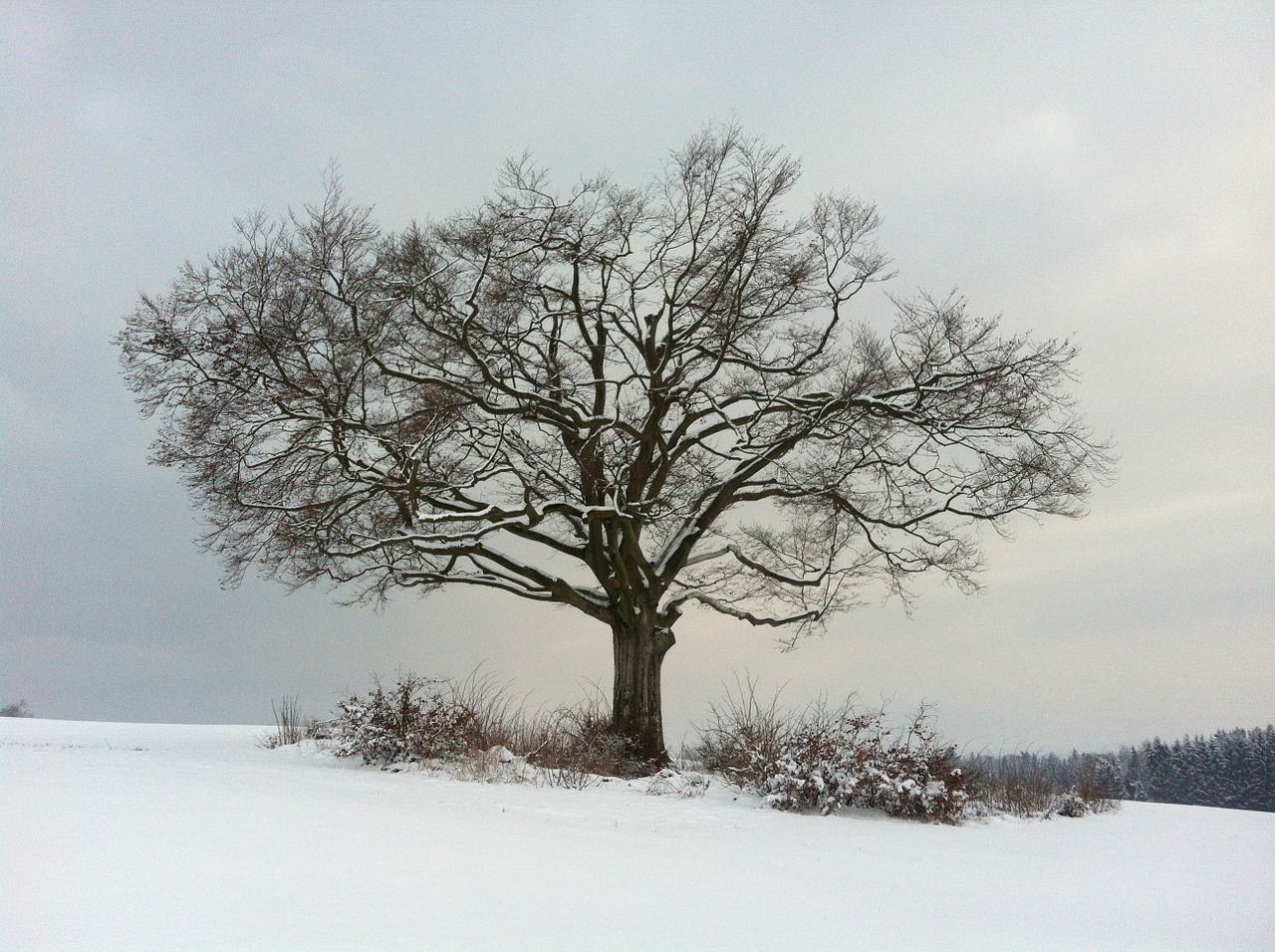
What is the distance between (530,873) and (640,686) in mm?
9195

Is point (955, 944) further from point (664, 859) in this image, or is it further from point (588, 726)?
point (588, 726)

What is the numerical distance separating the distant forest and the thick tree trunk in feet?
14.4

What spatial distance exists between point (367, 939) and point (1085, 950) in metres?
3.41

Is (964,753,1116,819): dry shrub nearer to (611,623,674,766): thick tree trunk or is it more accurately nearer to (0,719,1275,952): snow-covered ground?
(0,719,1275,952): snow-covered ground

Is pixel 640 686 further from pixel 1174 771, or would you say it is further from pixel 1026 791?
pixel 1174 771

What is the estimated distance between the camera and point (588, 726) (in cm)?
1316

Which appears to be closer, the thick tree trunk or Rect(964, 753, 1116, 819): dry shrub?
Rect(964, 753, 1116, 819): dry shrub

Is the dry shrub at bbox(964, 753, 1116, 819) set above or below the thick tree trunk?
below

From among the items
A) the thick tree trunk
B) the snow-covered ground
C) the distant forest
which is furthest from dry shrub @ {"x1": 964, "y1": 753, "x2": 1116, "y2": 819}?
the thick tree trunk

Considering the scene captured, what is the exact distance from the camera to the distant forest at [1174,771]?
13.6 m

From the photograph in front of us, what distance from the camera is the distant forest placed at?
1356cm

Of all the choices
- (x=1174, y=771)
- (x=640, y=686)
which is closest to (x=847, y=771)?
(x=640, y=686)

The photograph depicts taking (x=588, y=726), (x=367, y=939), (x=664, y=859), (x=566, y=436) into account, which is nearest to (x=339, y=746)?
(x=588, y=726)

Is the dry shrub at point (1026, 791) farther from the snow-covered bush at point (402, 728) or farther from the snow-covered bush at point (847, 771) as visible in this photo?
the snow-covered bush at point (402, 728)
